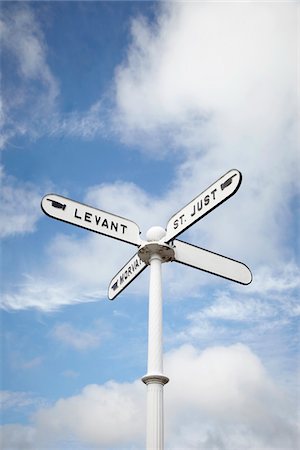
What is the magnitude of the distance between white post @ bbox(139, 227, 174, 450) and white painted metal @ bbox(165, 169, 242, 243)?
9.0 inches

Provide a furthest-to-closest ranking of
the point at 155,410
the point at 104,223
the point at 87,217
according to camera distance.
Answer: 1. the point at 104,223
2. the point at 87,217
3. the point at 155,410

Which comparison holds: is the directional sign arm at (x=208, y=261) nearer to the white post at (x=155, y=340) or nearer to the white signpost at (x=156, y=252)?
the white signpost at (x=156, y=252)

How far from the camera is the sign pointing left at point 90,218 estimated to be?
7.50 metres

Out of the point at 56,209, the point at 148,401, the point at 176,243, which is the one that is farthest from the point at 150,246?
the point at 148,401

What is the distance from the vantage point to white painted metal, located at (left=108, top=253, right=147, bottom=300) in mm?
8234

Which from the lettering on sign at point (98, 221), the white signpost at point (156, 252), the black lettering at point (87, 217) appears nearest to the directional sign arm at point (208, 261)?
the white signpost at point (156, 252)

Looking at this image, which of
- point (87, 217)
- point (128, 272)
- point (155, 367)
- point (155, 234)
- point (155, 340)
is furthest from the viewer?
point (128, 272)

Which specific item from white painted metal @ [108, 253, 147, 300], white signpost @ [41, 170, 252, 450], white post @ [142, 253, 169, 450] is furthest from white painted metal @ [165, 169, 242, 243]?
white painted metal @ [108, 253, 147, 300]

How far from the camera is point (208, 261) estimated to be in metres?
8.05

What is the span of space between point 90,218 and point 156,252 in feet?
3.70

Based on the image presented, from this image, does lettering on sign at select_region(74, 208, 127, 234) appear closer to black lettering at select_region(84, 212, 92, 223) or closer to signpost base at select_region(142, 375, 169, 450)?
black lettering at select_region(84, 212, 92, 223)

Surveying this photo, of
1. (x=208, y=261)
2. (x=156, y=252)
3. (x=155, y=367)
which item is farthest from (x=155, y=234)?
(x=155, y=367)

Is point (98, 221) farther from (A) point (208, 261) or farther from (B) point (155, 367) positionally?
(B) point (155, 367)

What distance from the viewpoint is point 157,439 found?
6.63 meters
